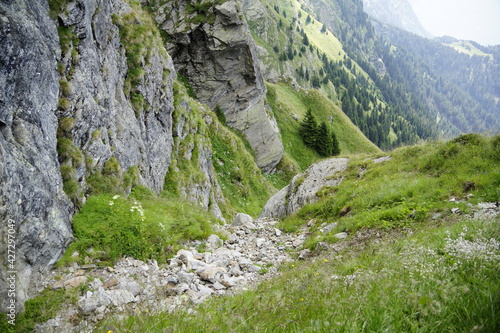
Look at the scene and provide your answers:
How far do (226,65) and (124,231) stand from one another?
3923cm

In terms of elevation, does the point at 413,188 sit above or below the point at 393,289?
below

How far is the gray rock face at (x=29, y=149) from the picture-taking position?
22.7 ft

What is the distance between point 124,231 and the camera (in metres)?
9.88

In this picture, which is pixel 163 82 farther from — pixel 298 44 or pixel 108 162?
pixel 298 44

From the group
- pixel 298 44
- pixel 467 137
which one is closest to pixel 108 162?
pixel 467 137

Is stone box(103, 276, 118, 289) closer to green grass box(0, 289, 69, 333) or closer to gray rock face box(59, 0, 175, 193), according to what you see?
green grass box(0, 289, 69, 333)

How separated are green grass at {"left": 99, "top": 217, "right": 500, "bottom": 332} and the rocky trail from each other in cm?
83

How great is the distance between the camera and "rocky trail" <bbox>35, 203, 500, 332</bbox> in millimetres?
5841

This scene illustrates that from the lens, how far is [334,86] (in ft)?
571

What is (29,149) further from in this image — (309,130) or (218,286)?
(309,130)

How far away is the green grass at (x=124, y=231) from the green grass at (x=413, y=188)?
543 cm

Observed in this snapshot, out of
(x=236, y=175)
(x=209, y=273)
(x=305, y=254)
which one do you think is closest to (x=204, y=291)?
(x=209, y=273)

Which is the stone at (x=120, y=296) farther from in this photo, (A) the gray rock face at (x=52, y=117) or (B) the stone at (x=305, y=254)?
(B) the stone at (x=305, y=254)

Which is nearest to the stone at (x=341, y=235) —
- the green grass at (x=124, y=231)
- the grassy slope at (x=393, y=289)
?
the grassy slope at (x=393, y=289)
